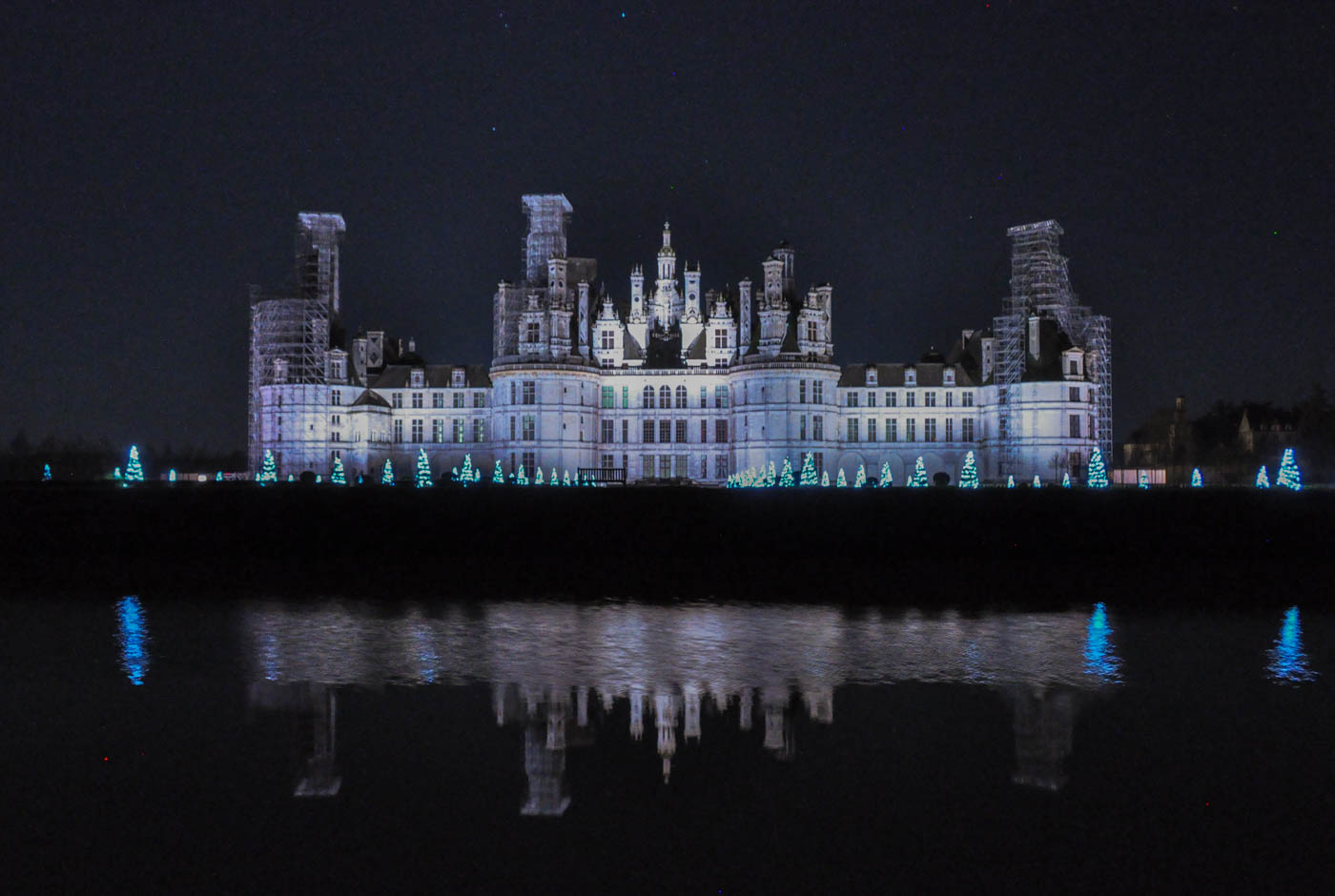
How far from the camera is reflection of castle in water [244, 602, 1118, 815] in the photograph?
9.99m

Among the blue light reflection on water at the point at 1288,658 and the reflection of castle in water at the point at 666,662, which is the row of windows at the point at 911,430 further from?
the blue light reflection on water at the point at 1288,658

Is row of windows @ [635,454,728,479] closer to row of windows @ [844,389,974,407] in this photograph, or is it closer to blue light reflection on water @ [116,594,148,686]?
row of windows @ [844,389,974,407]

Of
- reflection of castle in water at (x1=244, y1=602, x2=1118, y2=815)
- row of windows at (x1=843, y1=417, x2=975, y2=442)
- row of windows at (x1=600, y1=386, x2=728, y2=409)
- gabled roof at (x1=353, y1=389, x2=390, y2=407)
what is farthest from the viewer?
gabled roof at (x1=353, y1=389, x2=390, y2=407)

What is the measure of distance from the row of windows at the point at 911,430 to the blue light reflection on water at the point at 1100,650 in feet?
194

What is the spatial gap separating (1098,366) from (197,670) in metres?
75.4

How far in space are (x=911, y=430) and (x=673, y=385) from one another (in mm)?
17727

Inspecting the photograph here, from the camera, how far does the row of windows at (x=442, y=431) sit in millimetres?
77625

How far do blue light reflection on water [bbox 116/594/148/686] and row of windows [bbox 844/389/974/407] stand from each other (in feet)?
205

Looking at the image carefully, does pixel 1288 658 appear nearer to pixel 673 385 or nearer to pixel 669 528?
pixel 669 528

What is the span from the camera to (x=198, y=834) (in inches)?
297

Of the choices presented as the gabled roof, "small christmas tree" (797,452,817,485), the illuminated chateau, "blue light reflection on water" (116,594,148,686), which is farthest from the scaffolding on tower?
"blue light reflection on water" (116,594,148,686)

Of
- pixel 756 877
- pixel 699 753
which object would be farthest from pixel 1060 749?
pixel 756 877

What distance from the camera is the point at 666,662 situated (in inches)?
525

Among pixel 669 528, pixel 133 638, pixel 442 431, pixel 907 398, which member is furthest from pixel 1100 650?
pixel 442 431
